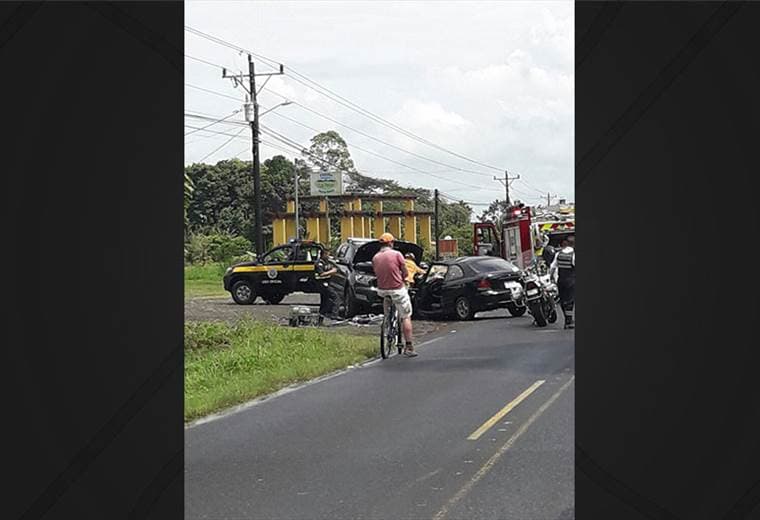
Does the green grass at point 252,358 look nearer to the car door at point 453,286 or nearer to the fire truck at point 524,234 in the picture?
the car door at point 453,286

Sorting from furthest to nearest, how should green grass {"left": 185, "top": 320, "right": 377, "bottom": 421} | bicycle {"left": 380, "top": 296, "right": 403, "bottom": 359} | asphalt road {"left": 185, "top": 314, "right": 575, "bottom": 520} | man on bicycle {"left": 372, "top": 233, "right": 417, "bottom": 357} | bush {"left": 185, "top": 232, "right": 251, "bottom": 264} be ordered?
bush {"left": 185, "top": 232, "right": 251, "bottom": 264} < bicycle {"left": 380, "top": 296, "right": 403, "bottom": 359} < man on bicycle {"left": 372, "top": 233, "right": 417, "bottom": 357} < green grass {"left": 185, "top": 320, "right": 377, "bottom": 421} < asphalt road {"left": 185, "top": 314, "right": 575, "bottom": 520}

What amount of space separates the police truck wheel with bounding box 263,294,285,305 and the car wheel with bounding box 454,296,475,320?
19.4 ft

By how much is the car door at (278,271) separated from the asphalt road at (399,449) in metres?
9.98

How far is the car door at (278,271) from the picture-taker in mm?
22234

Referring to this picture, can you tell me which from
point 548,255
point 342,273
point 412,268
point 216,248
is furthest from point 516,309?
point 216,248

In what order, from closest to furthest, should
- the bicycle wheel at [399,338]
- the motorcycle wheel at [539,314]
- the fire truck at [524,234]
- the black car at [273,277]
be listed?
1. the bicycle wheel at [399,338]
2. the motorcycle wheel at [539,314]
3. the fire truck at [524,234]
4. the black car at [273,277]

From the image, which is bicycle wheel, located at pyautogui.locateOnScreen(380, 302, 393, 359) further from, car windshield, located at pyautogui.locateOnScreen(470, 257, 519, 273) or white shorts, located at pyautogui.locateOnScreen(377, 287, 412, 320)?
car windshield, located at pyautogui.locateOnScreen(470, 257, 519, 273)

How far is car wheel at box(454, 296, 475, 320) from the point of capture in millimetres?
18297

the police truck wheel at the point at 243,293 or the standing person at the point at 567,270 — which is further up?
the standing person at the point at 567,270

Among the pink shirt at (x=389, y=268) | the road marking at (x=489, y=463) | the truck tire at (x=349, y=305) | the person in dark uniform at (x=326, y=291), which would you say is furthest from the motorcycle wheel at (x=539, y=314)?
the road marking at (x=489, y=463)

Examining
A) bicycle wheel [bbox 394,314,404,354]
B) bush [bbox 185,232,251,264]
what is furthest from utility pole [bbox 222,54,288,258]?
bicycle wheel [bbox 394,314,404,354]
